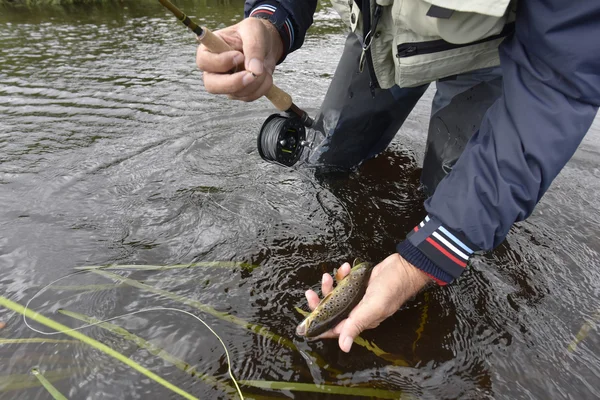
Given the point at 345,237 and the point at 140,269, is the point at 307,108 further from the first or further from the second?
the point at 140,269

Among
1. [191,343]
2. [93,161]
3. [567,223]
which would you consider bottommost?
[93,161]

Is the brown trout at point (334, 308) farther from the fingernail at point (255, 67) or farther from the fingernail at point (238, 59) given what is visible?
the fingernail at point (238, 59)

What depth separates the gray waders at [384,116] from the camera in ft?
9.68

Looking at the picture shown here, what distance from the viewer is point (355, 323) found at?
201 cm

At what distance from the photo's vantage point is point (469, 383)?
2162 millimetres

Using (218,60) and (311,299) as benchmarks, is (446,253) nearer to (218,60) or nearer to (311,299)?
(311,299)

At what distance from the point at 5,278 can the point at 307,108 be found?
12.6 feet

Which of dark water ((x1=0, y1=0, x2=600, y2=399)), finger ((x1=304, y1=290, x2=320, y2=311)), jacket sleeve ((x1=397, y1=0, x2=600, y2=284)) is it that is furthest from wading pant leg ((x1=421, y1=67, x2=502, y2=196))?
finger ((x1=304, y1=290, x2=320, y2=311))

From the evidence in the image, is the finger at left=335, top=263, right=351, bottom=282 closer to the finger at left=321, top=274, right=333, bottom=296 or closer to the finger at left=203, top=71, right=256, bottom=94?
the finger at left=321, top=274, right=333, bottom=296

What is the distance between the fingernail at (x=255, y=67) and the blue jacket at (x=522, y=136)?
1227 millimetres

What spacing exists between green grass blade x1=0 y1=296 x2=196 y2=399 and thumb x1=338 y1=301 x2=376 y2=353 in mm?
822

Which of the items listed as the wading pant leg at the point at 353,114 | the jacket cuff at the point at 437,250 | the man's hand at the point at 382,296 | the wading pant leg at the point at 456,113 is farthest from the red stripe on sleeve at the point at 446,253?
the wading pant leg at the point at 353,114

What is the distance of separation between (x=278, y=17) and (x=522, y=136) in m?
1.99

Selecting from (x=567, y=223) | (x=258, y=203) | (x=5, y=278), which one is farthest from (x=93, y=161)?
(x=567, y=223)
